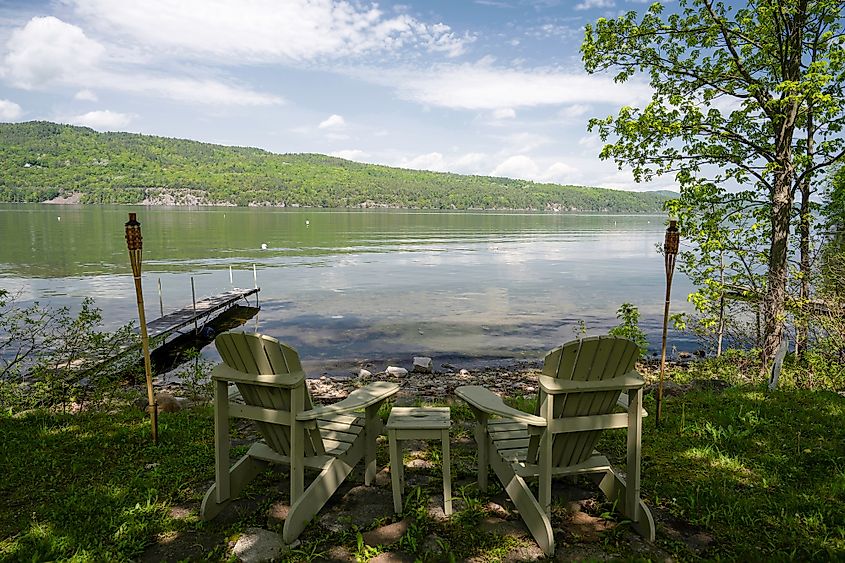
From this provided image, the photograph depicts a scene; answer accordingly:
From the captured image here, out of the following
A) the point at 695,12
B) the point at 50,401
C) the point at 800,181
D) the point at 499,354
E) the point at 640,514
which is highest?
the point at 695,12

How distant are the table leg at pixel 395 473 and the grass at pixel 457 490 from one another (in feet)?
0.33

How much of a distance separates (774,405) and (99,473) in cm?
673

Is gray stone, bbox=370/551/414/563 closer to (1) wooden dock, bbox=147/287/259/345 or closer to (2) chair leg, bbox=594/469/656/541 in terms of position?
(2) chair leg, bbox=594/469/656/541

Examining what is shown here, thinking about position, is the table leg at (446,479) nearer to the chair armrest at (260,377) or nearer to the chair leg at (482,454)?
the chair leg at (482,454)

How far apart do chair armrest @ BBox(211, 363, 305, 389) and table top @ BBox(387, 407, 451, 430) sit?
0.79 m

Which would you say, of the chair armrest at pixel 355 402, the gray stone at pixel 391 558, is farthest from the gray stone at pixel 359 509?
the chair armrest at pixel 355 402

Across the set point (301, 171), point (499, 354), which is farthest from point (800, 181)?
point (301, 171)

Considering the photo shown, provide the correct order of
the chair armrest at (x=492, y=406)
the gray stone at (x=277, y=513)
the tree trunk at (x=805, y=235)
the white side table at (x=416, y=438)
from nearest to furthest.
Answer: the chair armrest at (x=492, y=406), the gray stone at (x=277, y=513), the white side table at (x=416, y=438), the tree trunk at (x=805, y=235)

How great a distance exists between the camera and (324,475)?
3299 mm

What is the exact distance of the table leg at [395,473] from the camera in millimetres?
3428

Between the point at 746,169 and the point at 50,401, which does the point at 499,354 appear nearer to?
the point at 746,169

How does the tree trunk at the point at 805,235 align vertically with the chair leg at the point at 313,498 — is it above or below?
above

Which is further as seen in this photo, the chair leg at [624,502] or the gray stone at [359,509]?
the gray stone at [359,509]

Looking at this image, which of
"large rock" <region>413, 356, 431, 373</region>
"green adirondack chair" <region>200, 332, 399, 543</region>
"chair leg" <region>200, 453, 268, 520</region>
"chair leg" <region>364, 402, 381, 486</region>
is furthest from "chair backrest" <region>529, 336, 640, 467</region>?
"large rock" <region>413, 356, 431, 373</region>
